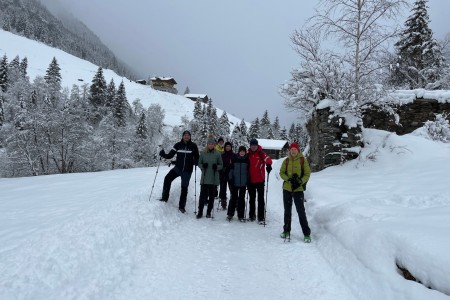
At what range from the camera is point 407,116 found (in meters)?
14.4

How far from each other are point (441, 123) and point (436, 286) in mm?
11701

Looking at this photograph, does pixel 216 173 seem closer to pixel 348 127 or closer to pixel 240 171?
pixel 240 171

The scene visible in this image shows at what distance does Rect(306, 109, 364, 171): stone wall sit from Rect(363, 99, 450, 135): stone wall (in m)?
2.09

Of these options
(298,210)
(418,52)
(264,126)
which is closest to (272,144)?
(264,126)

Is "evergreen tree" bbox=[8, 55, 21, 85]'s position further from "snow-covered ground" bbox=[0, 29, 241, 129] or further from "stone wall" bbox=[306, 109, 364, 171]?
"stone wall" bbox=[306, 109, 364, 171]

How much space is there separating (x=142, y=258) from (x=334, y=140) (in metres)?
9.32

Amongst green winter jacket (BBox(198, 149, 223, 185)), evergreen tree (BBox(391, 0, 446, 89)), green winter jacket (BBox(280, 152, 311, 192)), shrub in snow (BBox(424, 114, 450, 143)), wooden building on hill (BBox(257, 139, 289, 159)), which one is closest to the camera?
green winter jacket (BBox(280, 152, 311, 192))

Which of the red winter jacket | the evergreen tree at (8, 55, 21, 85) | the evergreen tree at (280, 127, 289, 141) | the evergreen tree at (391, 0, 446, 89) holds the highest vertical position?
the evergreen tree at (8, 55, 21, 85)

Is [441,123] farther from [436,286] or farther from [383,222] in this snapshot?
[436,286]

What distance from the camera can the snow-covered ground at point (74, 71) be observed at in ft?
357

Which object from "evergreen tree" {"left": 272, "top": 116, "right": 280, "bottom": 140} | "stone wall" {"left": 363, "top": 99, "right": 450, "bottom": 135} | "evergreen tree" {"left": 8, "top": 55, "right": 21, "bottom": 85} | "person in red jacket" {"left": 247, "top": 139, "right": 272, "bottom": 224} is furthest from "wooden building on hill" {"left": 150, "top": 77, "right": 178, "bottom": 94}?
"person in red jacket" {"left": 247, "top": 139, "right": 272, "bottom": 224}

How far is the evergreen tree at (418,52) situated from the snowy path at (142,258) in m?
22.8

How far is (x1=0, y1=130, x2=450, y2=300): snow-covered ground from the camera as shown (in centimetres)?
434

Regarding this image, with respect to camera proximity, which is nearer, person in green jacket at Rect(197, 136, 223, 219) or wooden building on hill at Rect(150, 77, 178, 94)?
person in green jacket at Rect(197, 136, 223, 219)
